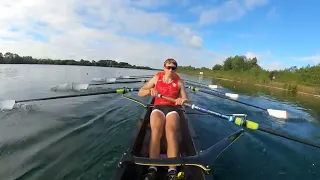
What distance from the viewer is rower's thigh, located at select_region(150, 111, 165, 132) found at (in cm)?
403

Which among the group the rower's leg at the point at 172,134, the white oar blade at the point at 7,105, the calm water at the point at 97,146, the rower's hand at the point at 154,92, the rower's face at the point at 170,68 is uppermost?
the rower's face at the point at 170,68

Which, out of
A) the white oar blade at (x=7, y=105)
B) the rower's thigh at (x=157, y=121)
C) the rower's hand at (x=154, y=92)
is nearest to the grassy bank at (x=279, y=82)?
the rower's hand at (x=154, y=92)

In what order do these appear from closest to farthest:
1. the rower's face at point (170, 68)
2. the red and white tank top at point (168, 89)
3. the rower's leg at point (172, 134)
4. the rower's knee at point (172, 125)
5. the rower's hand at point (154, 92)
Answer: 1. the rower's leg at point (172, 134)
2. the rower's knee at point (172, 125)
3. the rower's face at point (170, 68)
4. the rower's hand at point (154, 92)
5. the red and white tank top at point (168, 89)

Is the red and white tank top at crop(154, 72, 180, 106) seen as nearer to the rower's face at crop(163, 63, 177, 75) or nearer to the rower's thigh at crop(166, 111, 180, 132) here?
the rower's face at crop(163, 63, 177, 75)

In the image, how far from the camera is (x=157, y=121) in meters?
4.12

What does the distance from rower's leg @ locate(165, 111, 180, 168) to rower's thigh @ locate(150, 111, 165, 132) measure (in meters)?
0.10

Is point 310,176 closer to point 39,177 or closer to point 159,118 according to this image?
point 159,118

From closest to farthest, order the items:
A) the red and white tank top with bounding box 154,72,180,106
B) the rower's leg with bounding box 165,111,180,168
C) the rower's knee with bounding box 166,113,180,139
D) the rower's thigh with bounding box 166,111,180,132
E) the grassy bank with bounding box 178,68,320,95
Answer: the rower's leg with bounding box 165,111,180,168
the rower's knee with bounding box 166,113,180,139
the rower's thigh with bounding box 166,111,180,132
the red and white tank top with bounding box 154,72,180,106
the grassy bank with bounding box 178,68,320,95

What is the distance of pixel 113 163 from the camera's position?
15.1ft

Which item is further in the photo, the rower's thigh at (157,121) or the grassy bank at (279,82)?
the grassy bank at (279,82)

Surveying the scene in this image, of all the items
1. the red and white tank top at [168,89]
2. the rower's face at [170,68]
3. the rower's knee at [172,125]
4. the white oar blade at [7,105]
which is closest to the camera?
the rower's knee at [172,125]

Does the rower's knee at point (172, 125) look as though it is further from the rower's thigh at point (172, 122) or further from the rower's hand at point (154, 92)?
the rower's hand at point (154, 92)

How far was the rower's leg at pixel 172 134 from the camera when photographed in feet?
12.1

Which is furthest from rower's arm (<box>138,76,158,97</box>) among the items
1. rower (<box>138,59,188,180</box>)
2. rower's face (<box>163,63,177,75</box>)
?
rower's face (<box>163,63,177,75</box>)
